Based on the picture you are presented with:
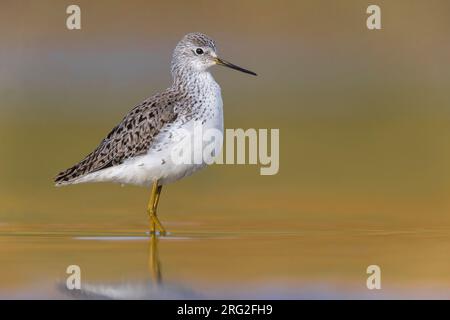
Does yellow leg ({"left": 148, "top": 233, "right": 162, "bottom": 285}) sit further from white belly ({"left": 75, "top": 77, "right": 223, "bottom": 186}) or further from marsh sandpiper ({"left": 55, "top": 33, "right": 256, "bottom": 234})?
white belly ({"left": 75, "top": 77, "right": 223, "bottom": 186})

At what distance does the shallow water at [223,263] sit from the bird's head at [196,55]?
2.58 metres

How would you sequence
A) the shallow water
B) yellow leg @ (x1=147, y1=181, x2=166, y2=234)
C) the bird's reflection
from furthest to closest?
yellow leg @ (x1=147, y1=181, x2=166, y2=234) → the shallow water → the bird's reflection

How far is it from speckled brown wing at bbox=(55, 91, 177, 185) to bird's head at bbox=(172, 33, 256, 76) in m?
0.53

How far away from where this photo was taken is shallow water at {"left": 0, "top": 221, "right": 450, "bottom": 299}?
34.3 feet

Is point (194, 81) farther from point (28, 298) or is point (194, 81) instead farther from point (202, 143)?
point (28, 298)

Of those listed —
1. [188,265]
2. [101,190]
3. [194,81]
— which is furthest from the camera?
[101,190]

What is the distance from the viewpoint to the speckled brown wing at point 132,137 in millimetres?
14227

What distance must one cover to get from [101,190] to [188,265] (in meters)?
6.04

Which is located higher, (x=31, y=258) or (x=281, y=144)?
(x=281, y=144)

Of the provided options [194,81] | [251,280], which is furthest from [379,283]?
[194,81]

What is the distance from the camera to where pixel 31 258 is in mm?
12047

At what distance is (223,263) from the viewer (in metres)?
11.7

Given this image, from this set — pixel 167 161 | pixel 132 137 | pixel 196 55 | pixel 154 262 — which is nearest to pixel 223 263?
pixel 154 262

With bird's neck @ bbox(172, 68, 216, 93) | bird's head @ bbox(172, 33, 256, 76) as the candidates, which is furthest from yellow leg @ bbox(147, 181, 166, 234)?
bird's head @ bbox(172, 33, 256, 76)
